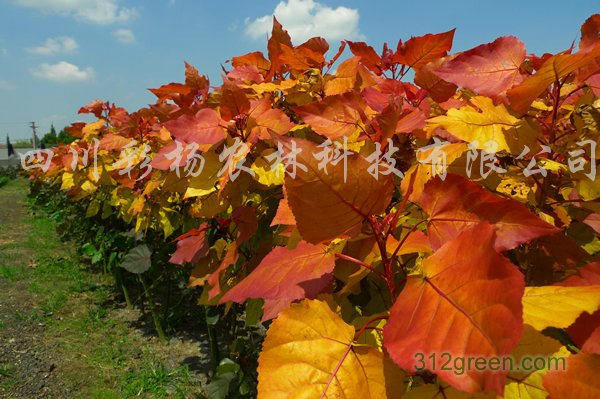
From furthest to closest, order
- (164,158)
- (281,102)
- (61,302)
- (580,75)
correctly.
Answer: (61,302)
(281,102)
(164,158)
(580,75)

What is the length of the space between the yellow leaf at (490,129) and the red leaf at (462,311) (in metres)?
0.34

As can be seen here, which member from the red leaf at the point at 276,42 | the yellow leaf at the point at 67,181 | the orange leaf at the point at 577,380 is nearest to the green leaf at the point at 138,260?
the yellow leaf at the point at 67,181

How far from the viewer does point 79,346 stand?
3721 millimetres

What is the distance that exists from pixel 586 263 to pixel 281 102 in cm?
108

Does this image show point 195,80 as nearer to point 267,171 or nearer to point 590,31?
point 267,171

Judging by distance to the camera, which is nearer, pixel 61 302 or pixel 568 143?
pixel 568 143

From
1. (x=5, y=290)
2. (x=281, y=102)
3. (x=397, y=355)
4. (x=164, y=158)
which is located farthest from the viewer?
(x=5, y=290)

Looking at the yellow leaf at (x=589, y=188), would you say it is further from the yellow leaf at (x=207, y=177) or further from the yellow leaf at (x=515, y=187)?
the yellow leaf at (x=207, y=177)

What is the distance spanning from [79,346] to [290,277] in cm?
377

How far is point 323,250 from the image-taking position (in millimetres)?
688

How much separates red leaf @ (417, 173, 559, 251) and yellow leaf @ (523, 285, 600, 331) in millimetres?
67

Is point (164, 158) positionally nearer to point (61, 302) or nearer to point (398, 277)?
point (398, 277)

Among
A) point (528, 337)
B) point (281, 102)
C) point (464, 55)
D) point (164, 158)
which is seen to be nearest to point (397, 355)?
point (528, 337)

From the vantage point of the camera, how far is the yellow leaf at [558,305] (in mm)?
465
